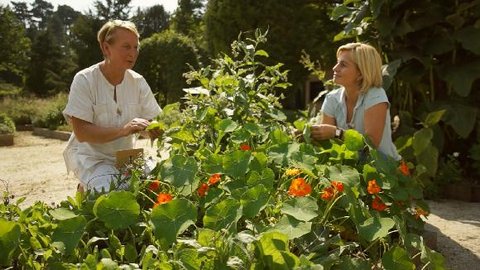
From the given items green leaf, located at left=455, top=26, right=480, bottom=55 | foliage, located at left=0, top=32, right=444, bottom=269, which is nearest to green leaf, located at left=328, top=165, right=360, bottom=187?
foliage, located at left=0, top=32, right=444, bottom=269

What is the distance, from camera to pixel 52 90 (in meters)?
24.7

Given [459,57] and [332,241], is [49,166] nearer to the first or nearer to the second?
[459,57]

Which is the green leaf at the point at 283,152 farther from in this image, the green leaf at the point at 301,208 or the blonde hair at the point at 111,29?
the blonde hair at the point at 111,29

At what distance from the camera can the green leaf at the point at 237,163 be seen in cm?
150

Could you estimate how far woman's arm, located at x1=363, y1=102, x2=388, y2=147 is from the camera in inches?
93.0

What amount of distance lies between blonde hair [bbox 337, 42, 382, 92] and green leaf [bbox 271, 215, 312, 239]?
1.46 m

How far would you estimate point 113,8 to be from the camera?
33.9 metres

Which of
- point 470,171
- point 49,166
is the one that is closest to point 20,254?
point 470,171

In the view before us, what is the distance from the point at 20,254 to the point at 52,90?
25.6 metres

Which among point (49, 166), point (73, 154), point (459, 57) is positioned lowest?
point (49, 166)

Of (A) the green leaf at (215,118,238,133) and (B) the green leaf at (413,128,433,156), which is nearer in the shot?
(A) the green leaf at (215,118,238,133)

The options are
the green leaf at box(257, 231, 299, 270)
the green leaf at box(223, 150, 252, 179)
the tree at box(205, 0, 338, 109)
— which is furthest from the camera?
the tree at box(205, 0, 338, 109)

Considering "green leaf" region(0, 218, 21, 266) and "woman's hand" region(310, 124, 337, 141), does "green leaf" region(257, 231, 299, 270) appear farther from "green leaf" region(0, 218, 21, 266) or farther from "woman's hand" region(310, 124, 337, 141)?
"woman's hand" region(310, 124, 337, 141)

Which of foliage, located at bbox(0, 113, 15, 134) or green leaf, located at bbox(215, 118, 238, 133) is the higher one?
green leaf, located at bbox(215, 118, 238, 133)
